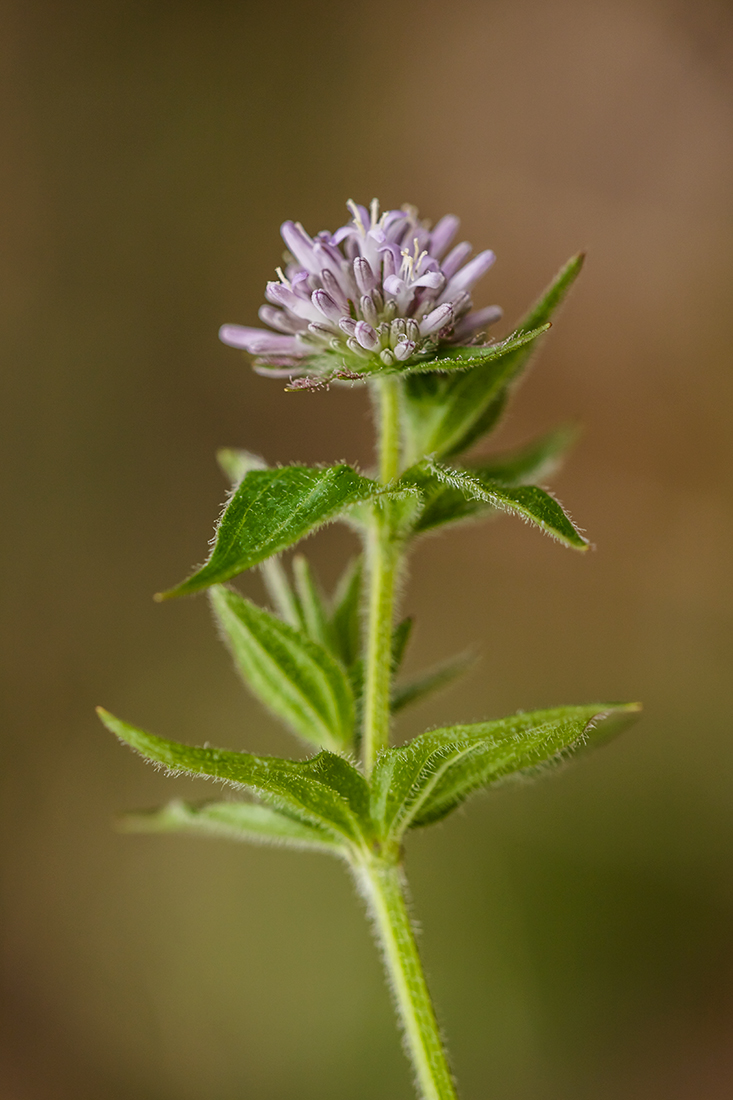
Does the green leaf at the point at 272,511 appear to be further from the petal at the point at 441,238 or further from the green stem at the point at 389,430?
the petal at the point at 441,238

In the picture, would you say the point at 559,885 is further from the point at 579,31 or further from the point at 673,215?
the point at 579,31

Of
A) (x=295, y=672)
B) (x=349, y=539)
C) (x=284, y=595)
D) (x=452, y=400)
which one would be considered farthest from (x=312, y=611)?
(x=349, y=539)

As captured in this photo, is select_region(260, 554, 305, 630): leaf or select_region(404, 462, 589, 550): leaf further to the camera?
select_region(260, 554, 305, 630): leaf

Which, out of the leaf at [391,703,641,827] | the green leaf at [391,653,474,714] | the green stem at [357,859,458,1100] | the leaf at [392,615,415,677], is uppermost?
the leaf at [392,615,415,677]

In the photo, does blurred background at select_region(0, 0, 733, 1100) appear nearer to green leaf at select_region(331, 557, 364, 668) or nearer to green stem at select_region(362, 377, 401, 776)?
green leaf at select_region(331, 557, 364, 668)

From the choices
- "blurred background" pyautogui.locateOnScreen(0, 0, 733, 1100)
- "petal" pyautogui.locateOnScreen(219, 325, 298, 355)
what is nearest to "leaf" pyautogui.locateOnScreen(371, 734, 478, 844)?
"petal" pyautogui.locateOnScreen(219, 325, 298, 355)

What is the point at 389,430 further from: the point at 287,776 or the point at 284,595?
Result: the point at 287,776

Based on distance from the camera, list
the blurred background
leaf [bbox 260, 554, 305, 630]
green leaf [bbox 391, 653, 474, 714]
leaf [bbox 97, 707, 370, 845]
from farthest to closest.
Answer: the blurred background < leaf [bbox 260, 554, 305, 630] < green leaf [bbox 391, 653, 474, 714] < leaf [bbox 97, 707, 370, 845]

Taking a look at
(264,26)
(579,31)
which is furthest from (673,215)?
(264,26)
